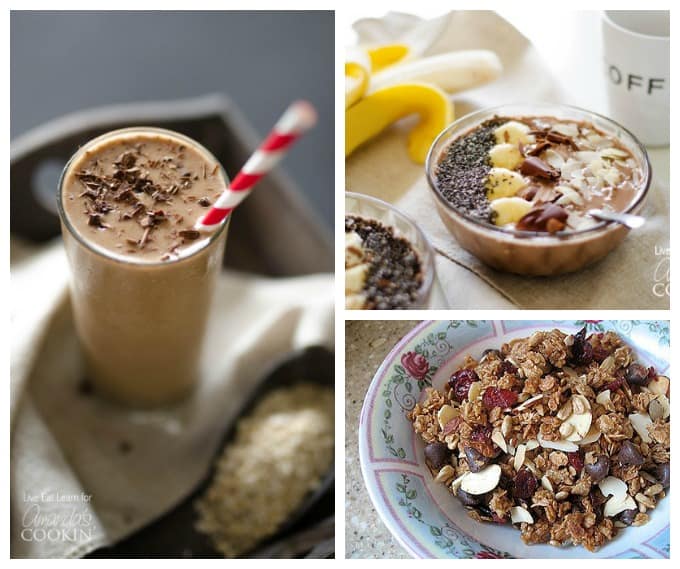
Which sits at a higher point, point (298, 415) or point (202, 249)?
point (202, 249)

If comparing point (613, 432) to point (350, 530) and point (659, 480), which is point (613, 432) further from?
point (350, 530)

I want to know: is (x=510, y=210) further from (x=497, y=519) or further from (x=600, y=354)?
(x=497, y=519)

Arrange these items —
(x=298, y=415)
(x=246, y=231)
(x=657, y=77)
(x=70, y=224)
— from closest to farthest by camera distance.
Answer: (x=70, y=224) < (x=657, y=77) < (x=298, y=415) < (x=246, y=231)

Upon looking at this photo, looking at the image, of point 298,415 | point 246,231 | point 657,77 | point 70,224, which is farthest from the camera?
point 246,231

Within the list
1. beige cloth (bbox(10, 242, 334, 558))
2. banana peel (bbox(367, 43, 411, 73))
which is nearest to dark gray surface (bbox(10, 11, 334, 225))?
beige cloth (bbox(10, 242, 334, 558))

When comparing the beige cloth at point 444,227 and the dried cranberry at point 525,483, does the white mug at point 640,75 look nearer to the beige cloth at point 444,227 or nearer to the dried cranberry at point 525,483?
the beige cloth at point 444,227

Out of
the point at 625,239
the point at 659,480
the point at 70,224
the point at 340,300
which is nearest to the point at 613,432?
the point at 659,480

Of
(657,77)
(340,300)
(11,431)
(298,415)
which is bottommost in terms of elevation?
(298,415)
